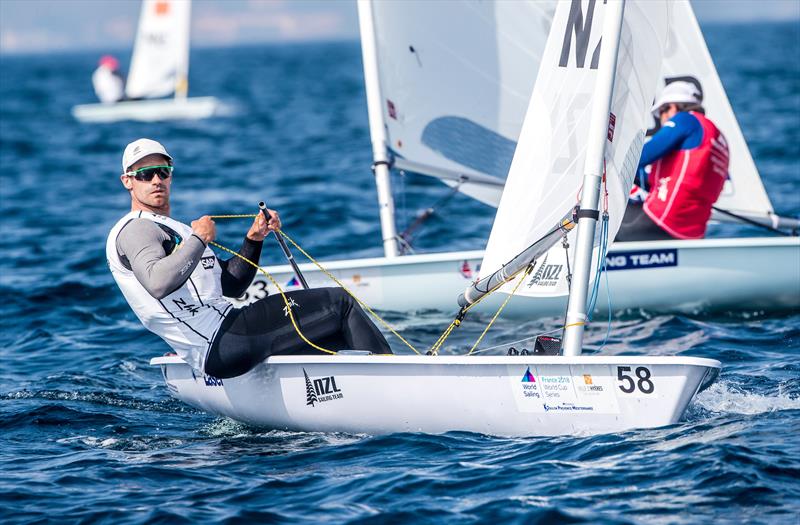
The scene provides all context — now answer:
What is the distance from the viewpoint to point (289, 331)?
4535 millimetres

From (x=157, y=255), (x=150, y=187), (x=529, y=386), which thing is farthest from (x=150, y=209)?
(x=529, y=386)

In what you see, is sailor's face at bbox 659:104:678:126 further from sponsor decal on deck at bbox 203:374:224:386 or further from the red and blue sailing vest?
sponsor decal on deck at bbox 203:374:224:386

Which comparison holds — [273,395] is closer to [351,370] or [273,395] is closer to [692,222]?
[351,370]

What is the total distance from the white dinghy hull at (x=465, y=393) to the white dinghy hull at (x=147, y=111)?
20.7 m

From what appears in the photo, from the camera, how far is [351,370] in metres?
4.36

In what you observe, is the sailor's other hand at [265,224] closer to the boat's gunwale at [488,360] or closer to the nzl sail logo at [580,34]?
the boat's gunwale at [488,360]

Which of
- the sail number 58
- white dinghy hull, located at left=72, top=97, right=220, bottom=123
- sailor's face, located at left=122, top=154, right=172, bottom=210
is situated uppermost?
white dinghy hull, located at left=72, top=97, right=220, bottom=123

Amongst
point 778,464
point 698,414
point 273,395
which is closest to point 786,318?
point 698,414

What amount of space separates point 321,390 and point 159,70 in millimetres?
21345

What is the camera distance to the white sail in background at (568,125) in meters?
4.62

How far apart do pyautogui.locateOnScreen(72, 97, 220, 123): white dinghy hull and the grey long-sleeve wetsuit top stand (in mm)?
20803

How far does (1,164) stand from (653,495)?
14.2m

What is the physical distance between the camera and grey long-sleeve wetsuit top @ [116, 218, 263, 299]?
4.04 m

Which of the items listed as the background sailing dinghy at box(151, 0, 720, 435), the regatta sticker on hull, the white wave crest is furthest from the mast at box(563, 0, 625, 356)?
the regatta sticker on hull
